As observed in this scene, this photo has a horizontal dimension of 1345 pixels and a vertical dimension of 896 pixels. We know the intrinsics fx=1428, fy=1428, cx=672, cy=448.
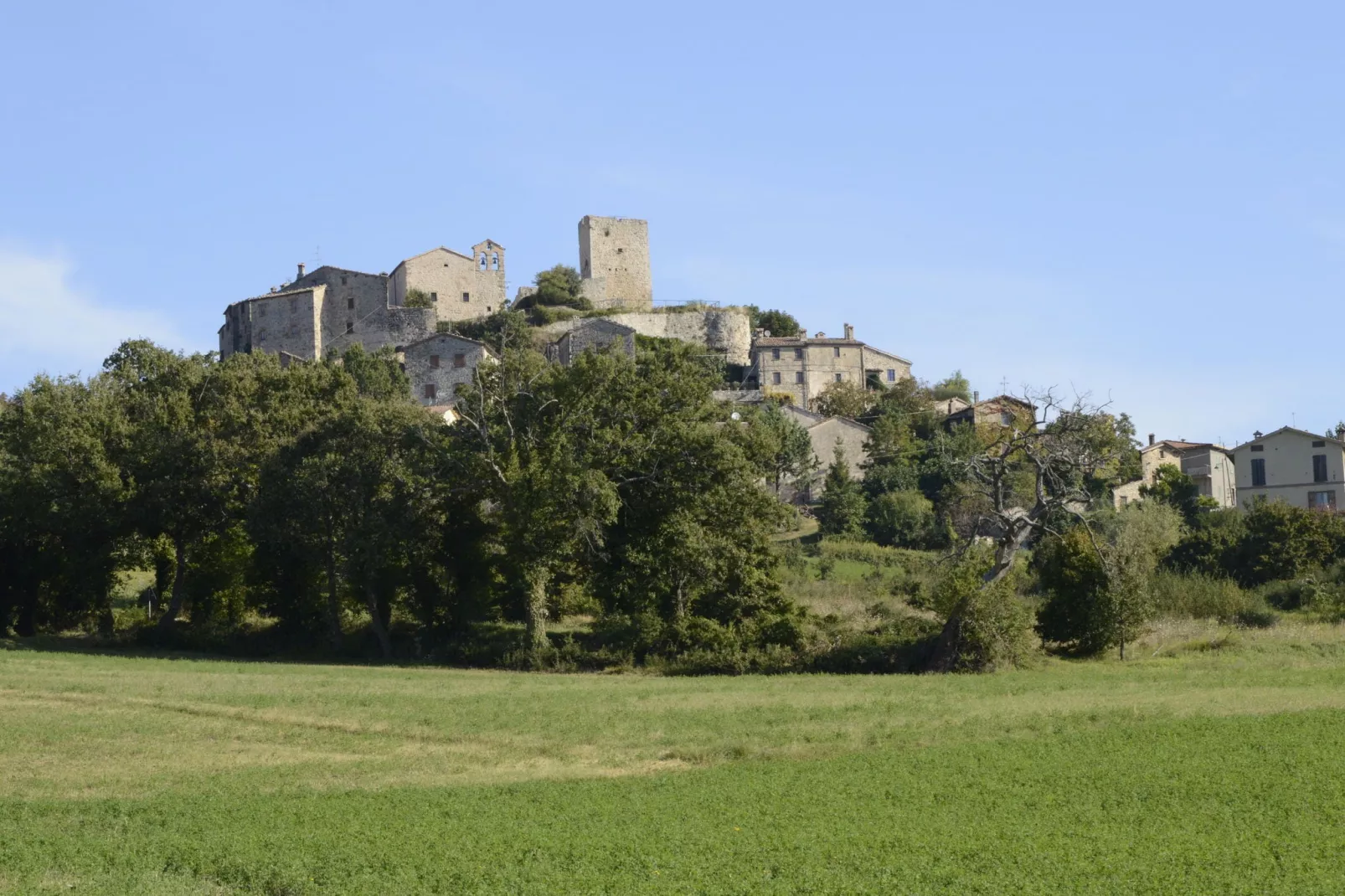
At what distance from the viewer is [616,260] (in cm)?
12125

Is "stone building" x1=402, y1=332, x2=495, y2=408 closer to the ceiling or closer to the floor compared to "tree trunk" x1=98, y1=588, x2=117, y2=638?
closer to the ceiling

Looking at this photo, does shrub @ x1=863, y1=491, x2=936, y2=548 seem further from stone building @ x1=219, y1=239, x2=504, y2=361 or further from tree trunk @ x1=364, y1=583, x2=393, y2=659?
stone building @ x1=219, y1=239, x2=504, y2=361

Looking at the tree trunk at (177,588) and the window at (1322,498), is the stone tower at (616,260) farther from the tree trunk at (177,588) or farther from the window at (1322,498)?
the tree trunk at (177,588)

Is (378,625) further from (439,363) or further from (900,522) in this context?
(439,363)

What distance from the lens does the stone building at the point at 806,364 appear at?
109 m

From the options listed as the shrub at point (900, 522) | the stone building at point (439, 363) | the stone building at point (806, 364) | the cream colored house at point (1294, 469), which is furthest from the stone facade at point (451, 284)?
the cream colored house at point (1294, 469)

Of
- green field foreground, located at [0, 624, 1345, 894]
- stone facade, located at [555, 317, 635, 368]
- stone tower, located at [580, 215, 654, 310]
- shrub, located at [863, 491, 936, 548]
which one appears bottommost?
green field foreground, located at [0, 624, 1345, 894]

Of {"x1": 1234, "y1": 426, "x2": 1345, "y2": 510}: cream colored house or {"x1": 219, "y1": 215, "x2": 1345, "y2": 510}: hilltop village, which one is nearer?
{"x1": 1234, "y1": 426, "x2": 1345, "y2": 510}: cream colored house

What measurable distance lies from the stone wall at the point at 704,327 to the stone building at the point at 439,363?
13499 millimetres

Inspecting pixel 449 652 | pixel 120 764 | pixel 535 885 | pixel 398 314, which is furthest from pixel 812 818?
pixel 398 314

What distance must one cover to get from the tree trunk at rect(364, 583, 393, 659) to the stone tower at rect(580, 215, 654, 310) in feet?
248

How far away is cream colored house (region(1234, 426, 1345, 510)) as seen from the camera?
75.1 meters

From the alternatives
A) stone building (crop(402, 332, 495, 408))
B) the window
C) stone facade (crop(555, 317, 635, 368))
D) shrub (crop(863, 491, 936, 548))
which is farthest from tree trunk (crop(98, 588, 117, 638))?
the window

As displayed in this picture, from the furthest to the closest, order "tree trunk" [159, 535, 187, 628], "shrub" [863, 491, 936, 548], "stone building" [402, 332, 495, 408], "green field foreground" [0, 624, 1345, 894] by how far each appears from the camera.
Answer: "stone building" [402, 332, 495, 408] < "shrub" [863, 491, 936, 548] < "tree trunk" [159, 535, 187, 628] < "green field foreground" [0, 624, 1345, 894]
